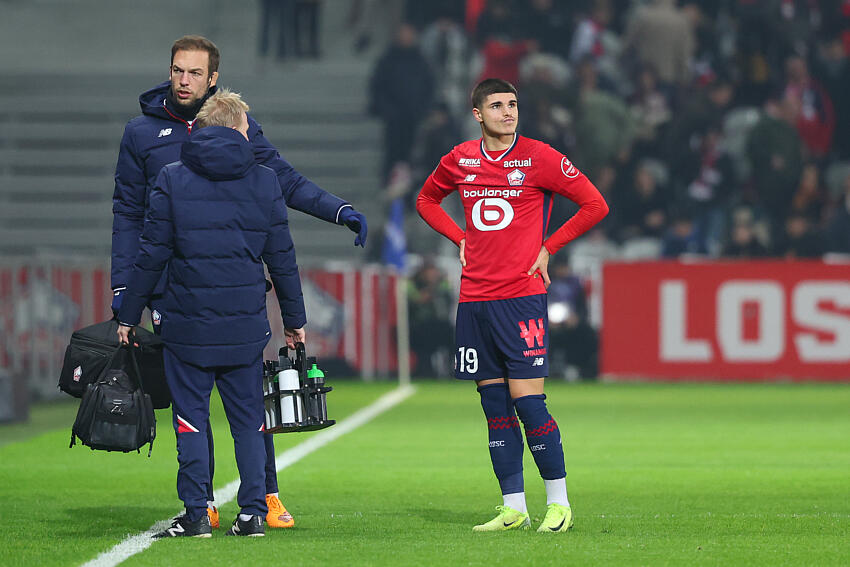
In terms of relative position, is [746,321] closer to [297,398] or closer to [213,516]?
[213,516]

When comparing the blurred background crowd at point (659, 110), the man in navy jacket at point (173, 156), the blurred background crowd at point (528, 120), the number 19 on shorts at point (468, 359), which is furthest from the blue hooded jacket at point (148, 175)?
the blurred background crowd at point (659, 110)

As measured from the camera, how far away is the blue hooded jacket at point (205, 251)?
6.84 metres

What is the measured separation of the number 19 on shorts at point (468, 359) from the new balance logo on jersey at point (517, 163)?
0.82 m

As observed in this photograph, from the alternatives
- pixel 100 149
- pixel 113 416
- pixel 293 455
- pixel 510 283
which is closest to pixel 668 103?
pixel 100 149

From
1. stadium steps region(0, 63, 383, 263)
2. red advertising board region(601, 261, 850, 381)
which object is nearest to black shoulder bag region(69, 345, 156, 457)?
red advertising board region(601, 261, 850, 381)

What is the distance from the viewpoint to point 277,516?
746 centimetres

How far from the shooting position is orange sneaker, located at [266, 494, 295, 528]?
7.43 metres

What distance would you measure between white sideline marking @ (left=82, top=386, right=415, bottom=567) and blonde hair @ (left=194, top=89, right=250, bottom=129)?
1.71 m

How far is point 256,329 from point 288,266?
291mm

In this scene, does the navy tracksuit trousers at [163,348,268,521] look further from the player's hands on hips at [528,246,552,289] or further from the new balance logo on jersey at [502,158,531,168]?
the new balance logo on jersey at [502,158,531,168]

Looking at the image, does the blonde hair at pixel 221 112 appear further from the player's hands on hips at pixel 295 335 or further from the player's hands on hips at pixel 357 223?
the player's hands on hips at pixel 295 335

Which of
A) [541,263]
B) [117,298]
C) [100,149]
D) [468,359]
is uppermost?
[100,149]

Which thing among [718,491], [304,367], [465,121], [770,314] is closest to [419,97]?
[465,121]

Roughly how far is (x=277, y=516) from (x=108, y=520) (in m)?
0.82
